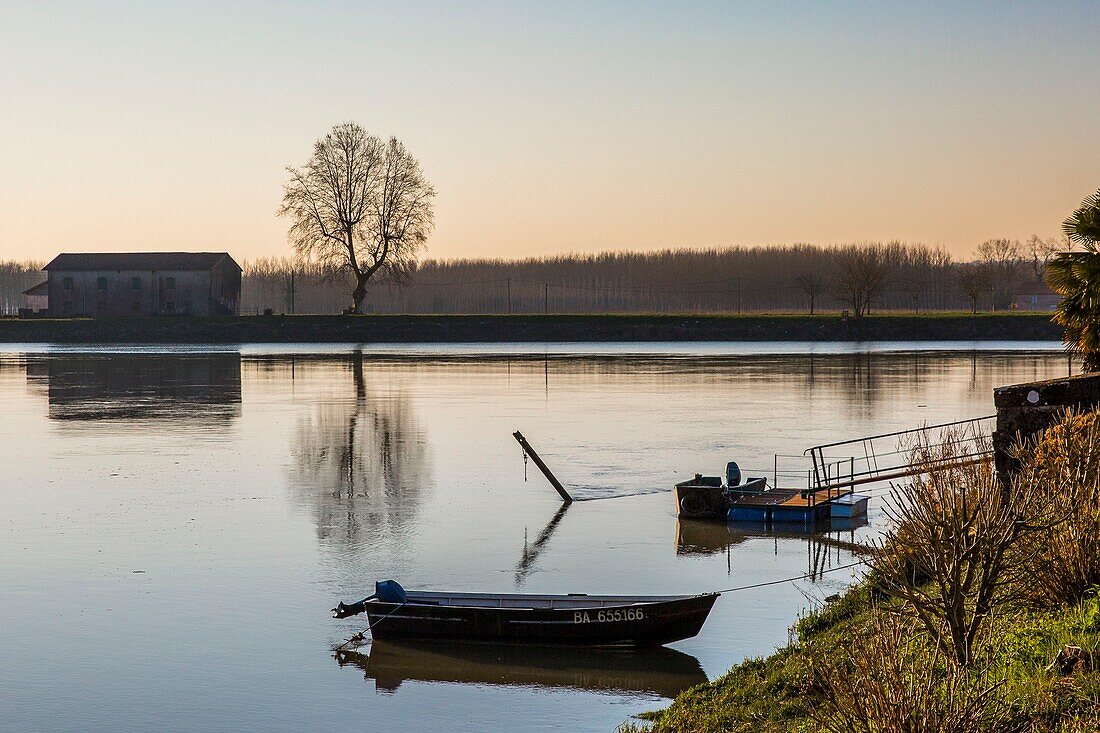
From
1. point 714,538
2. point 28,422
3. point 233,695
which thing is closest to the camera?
point 233,695

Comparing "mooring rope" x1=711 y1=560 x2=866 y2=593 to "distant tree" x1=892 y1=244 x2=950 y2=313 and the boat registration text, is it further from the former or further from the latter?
A: "distant tree" x1=892 y1=244 x2=950 y2=313

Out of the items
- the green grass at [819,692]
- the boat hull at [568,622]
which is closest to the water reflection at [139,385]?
the boat hull at [568,622]

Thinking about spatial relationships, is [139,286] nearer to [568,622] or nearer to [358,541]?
[358,541]

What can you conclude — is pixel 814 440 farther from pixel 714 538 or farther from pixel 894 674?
pixel 894 674

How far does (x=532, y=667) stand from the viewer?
563 inches

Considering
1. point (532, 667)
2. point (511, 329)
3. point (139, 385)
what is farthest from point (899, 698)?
point (511, 329)

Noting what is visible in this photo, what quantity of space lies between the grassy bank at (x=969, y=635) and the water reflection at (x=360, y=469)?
35.6 feet

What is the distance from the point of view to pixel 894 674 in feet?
22.4

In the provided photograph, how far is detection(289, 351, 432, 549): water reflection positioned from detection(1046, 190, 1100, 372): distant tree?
12087mm

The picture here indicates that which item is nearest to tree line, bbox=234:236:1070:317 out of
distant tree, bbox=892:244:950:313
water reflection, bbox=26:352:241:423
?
distant tree, bbox=892:244:950:313

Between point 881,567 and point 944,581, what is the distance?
101 centimetres

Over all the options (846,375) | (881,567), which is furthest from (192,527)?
(846,375)

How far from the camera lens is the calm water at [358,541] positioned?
13.5 meters

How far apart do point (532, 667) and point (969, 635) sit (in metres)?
6.70
